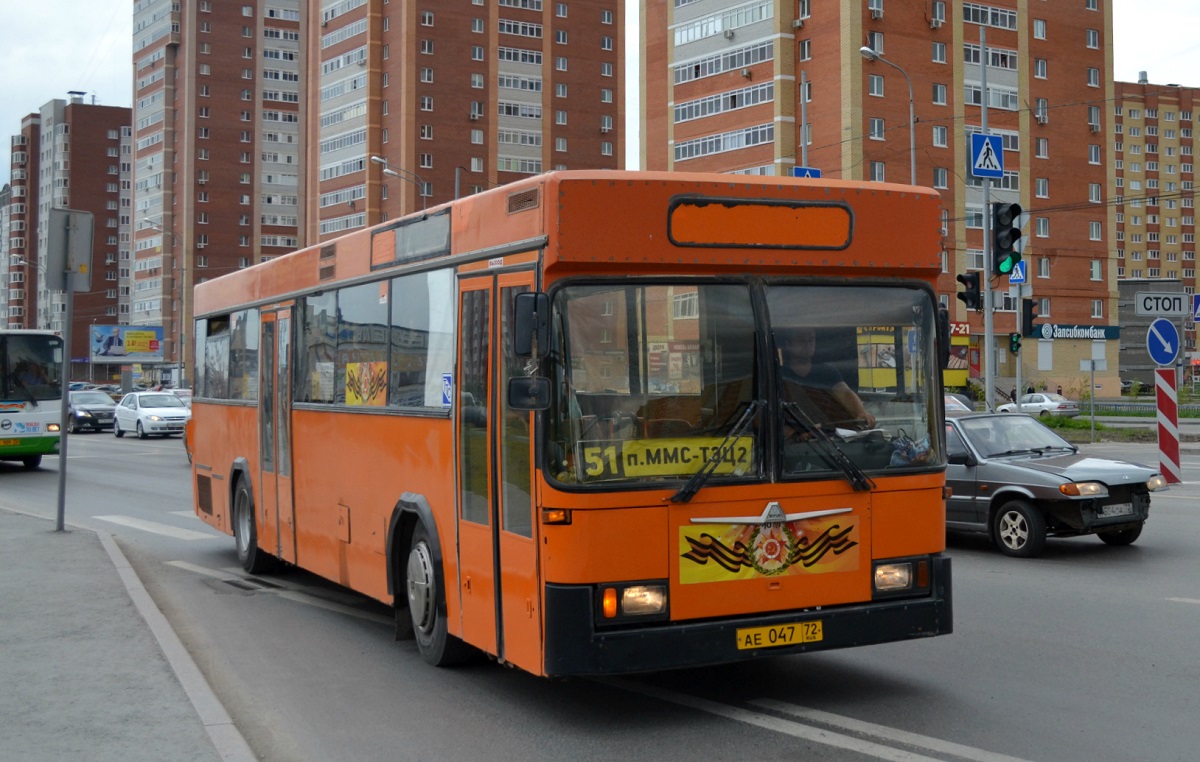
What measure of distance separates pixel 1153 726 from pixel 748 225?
10.7ft

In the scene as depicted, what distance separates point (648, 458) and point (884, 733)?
178 centimetres

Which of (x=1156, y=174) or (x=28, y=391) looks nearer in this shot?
(x=28, y=391)

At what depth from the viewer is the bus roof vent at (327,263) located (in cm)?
995

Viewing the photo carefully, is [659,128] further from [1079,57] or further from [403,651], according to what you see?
[403,651]

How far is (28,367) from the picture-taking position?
26.8 metres

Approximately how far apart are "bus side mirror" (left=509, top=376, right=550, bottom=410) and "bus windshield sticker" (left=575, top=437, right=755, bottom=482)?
0.31 meters

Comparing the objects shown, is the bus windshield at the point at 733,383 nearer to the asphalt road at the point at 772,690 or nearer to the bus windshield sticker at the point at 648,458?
the bus windshield sticker at the point at 648,458

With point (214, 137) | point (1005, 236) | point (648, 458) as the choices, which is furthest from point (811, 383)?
point (214, 137)

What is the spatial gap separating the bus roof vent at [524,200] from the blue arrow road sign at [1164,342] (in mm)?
13613

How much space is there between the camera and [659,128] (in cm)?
8088

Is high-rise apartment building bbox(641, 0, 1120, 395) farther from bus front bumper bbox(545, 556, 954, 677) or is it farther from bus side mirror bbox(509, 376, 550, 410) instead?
bus side mirror bbox(509, 376, 550, 410)

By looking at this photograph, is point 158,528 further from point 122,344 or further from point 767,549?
point 122,344

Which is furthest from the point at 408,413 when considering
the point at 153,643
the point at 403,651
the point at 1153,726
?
the point at 1153,726

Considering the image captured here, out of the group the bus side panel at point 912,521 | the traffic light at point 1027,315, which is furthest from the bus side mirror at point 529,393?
the traffic light at point 1027,315
